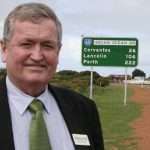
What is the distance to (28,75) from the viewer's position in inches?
133

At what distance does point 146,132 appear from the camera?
15594 mm

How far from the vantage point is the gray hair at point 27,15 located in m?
3.35

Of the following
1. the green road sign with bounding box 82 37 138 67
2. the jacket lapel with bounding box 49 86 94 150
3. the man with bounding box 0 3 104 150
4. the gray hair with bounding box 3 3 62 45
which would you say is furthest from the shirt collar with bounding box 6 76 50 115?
the green road sign with bounding box 82 37 138 67

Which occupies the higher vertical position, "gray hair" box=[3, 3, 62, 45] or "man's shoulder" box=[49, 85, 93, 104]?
"gray hair" box=[3, 3, 62, 45]

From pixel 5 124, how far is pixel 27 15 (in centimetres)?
67

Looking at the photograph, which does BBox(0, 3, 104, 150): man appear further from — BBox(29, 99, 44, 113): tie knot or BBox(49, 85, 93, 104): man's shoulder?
BBox(49, 85, 93, 104): man's shoulder

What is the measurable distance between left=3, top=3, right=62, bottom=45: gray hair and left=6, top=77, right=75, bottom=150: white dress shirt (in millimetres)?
315

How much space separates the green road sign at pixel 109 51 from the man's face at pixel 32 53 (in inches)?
845

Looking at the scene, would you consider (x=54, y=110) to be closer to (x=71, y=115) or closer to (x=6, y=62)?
(x=71, y=115)

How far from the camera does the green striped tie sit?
331 cm

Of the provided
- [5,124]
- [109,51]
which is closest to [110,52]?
[109,51]

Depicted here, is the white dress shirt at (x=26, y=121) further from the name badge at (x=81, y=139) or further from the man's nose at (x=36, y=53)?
the man's nose at (x=36, y=53)

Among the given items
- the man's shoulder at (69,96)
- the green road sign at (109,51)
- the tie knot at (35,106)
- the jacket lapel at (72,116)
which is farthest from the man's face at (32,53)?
the green road sign at (109,51)

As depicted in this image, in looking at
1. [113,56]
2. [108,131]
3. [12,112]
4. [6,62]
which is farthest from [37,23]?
[113,56]
